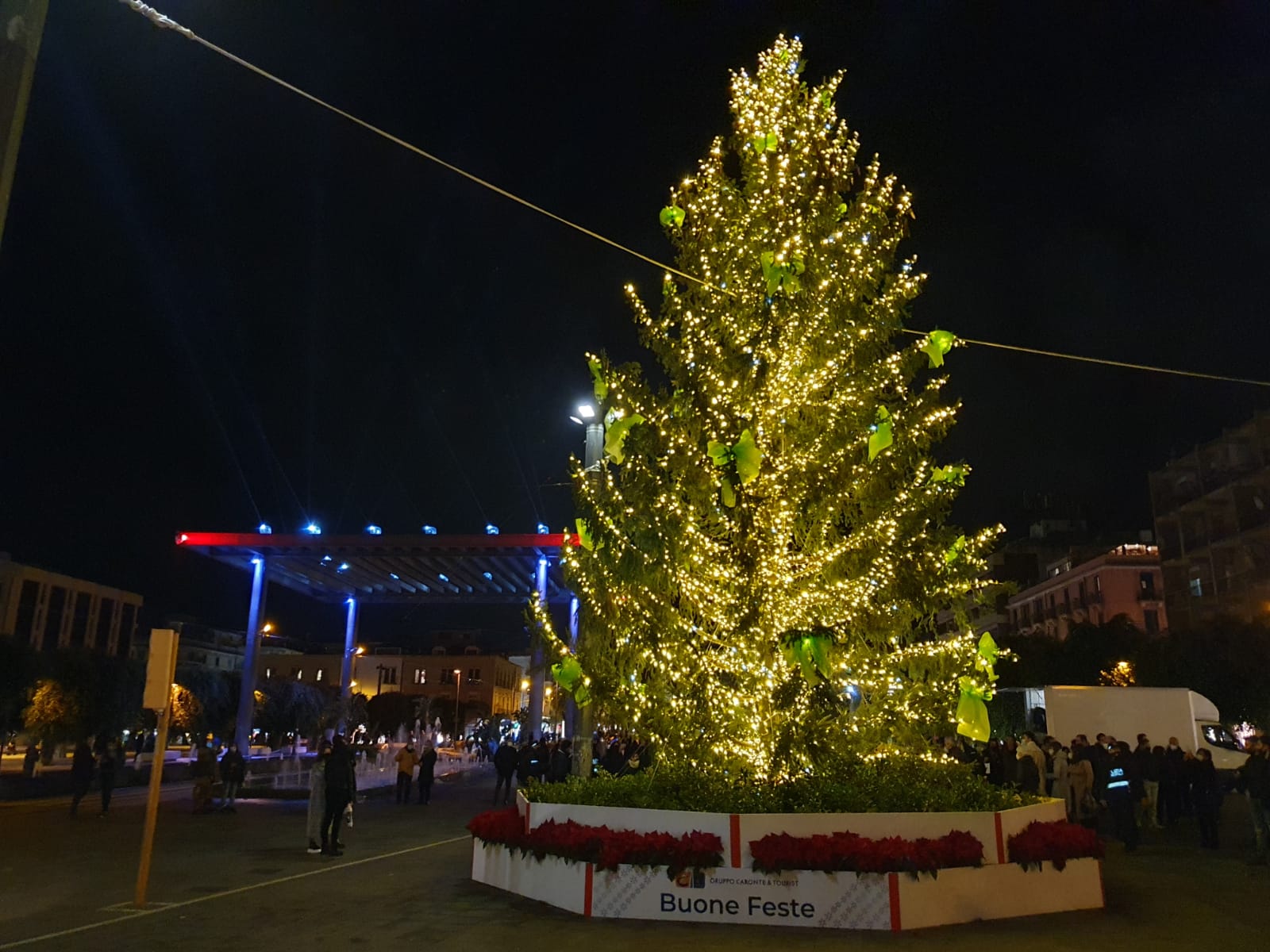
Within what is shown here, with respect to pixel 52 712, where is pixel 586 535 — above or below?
above

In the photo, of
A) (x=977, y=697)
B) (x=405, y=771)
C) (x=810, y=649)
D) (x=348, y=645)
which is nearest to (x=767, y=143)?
(x=810, y=649)

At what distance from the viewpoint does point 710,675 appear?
12297 millimetres

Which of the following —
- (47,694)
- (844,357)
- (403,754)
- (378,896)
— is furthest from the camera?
(47,694)

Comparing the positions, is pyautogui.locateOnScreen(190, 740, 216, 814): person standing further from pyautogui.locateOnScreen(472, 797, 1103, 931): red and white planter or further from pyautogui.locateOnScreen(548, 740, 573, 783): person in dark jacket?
pyautogui.locateOnScreen(472, 797, 1103, 931): red and white planter

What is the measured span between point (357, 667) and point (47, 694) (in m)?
74.5

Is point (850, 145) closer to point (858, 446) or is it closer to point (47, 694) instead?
point (858, 446)

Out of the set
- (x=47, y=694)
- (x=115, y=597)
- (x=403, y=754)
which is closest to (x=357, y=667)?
(x=115, y=597)

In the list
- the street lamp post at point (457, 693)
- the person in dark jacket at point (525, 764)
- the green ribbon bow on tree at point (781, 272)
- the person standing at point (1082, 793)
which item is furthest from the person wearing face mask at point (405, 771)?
the street lamp post at point (457, 693)

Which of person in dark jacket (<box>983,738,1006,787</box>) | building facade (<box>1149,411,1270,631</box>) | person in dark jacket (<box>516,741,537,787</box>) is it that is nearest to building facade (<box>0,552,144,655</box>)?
person in dark jacket (<box>516,741,537,787</box>)

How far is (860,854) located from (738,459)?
4574 mm

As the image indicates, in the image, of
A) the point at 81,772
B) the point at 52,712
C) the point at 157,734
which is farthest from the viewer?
the point at 52,712

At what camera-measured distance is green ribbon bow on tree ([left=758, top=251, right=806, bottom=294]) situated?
12555mm

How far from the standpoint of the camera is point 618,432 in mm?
13031

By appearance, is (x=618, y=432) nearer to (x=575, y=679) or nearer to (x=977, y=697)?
(x=575, y=679)
